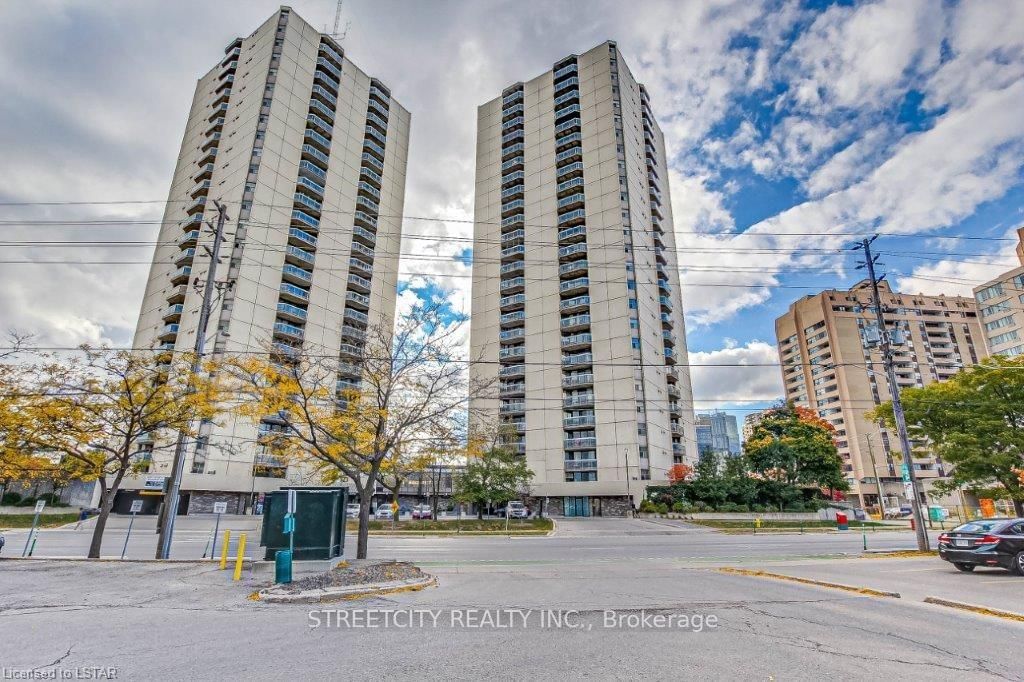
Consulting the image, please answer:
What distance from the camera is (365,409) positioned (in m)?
16.2

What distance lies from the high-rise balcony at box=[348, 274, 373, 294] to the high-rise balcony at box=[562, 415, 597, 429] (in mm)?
29734

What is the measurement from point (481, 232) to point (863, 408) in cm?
7453

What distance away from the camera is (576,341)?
2188 inches

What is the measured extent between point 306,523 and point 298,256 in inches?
1940

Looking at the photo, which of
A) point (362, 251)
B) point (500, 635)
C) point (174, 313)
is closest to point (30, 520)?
point (174, 313)

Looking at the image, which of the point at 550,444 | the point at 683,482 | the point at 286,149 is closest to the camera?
the point at 683,482

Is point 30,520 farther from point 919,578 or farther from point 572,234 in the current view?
point 572,234

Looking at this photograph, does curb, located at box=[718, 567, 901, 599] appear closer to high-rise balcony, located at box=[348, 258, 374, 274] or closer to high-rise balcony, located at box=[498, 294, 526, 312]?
high-rise balcony, located at box=[498, 294, 526, 312]

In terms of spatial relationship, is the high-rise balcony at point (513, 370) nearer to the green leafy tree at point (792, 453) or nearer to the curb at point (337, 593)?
the green leafy tree at point (792, 453)

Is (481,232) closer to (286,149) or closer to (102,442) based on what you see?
(286,149)

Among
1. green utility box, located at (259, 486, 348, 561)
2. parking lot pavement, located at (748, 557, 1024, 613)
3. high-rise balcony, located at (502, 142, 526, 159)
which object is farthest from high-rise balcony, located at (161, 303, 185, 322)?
parking lot pavement, located at (748, 557, 1024, 613)

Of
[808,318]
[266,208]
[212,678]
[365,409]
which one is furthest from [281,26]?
[808,318]

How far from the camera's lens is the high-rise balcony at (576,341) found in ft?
180

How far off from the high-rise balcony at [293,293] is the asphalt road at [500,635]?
4626cm
